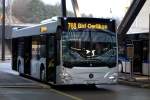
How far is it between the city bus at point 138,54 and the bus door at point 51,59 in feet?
27.4

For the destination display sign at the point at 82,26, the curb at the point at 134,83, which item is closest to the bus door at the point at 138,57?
the curb at the point at 134,83

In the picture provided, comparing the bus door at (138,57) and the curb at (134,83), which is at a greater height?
the bus door at (138,57)

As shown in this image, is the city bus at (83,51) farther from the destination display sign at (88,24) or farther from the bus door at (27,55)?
the bus door at (27,55)

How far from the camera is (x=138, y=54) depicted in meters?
32.0

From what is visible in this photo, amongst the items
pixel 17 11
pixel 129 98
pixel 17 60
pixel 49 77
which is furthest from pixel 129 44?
pixel 17 11

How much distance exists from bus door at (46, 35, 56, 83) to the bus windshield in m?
1.10

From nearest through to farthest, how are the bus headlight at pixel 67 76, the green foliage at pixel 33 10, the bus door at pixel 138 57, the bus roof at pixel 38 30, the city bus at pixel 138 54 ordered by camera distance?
1. the bus headlight at pixel 67 76
2. the bus roof at pixel 38 30
3. the city bus at pixel 138 54
4. the bus door at pixel 138 57
5. the green foliage at pixel 33 10

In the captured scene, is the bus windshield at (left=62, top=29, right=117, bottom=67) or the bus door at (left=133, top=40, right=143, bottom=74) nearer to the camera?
the bus windshield at (left=62, top=29, right=117, bottom=67)

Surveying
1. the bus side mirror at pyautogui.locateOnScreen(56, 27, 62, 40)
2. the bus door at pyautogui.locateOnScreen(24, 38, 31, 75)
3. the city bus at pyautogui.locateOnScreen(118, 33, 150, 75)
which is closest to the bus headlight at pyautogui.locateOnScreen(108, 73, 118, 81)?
the bus side mirror at pyautogui.locateOnScreen(56, 27, 62, 40)

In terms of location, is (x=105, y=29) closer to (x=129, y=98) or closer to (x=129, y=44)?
(x=129, y=98)

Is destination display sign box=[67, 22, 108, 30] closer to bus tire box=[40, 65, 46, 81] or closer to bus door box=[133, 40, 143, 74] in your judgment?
bus tire box=[40, 65, 46, 81]

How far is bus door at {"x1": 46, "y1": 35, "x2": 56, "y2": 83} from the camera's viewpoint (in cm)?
2179

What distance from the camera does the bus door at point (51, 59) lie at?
21.8 m

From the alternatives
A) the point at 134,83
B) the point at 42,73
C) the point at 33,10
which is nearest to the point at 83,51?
the point at 42,73
